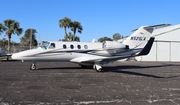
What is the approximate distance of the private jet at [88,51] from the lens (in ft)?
56.5

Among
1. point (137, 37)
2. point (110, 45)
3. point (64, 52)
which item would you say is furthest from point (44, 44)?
point (137, 37)

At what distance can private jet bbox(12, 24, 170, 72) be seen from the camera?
17219 millimetres

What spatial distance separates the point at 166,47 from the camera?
42188 millimetres

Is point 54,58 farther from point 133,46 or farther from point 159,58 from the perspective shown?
point 159,58

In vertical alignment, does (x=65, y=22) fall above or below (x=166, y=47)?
above

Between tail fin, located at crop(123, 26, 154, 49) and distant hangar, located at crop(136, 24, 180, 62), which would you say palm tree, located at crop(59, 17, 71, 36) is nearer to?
distant hangar, located at crop(136, 24, 180, 62)

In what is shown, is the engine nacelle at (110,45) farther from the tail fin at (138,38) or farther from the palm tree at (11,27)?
the palm tree at (11,27)

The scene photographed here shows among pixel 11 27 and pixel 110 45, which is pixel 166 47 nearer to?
pixel 110 45

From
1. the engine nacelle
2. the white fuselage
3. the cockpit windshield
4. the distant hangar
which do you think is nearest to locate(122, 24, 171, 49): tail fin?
the engine nacelle

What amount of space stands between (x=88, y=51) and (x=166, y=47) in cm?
2854

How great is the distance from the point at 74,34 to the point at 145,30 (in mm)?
45470

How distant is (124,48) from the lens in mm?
19156

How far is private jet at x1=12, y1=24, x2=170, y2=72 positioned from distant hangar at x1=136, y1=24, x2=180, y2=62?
23.0 meters

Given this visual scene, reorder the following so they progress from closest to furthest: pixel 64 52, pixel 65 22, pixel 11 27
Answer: pixel 64 52
pixel 11 27
pixel 65 22
